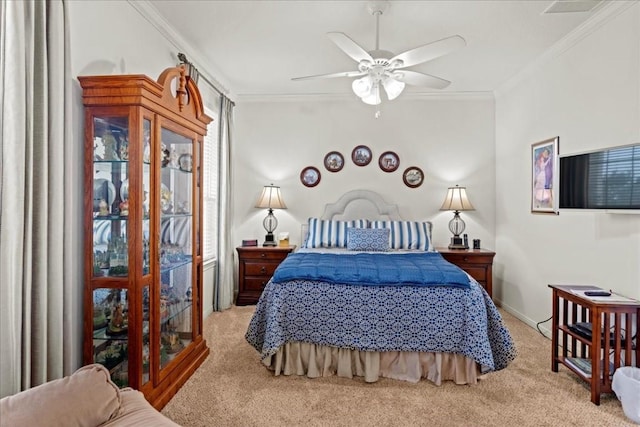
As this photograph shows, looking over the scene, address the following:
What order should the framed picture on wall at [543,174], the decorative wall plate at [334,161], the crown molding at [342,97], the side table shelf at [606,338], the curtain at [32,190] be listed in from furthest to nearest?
the decorative wall plate at [334,161], the crown molding at [342,97], the framed picture on wall at [543,174], the side table shelf at [606,338], the curtain at [32,190]

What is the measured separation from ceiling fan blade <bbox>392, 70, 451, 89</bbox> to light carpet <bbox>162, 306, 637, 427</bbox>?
238cm

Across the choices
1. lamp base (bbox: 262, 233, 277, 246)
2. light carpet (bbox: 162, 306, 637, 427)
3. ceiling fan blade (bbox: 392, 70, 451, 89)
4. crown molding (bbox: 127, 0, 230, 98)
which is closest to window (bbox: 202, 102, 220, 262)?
crown molding (bbox: 127, 0, 230, 98)

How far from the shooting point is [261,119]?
5.29 metres

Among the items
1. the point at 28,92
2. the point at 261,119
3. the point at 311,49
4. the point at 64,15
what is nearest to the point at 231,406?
the point at 28,92

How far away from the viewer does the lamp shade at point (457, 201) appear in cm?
481

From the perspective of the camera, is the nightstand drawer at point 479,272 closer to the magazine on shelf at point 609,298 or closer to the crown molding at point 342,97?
the magazine on shelf at point 609,298

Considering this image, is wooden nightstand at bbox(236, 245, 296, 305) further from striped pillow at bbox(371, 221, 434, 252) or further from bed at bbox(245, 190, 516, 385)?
bed at bbox(245, 190, 516, 385)

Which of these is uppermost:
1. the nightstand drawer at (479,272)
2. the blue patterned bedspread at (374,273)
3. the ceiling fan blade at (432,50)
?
the ceiling fan blade at (432,50)

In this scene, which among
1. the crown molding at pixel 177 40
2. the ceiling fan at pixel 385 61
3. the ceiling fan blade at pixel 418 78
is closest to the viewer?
the ceiling fan at pixel 385 61

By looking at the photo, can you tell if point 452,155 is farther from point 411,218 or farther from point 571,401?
point 571,401

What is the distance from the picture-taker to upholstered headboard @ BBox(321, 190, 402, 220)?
5109 mm

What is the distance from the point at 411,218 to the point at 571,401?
2942 millimetres

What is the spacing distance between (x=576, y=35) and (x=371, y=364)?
3.33 meters

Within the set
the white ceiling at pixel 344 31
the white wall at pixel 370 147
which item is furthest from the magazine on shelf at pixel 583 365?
the white ceiling at pixel 344 31
